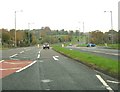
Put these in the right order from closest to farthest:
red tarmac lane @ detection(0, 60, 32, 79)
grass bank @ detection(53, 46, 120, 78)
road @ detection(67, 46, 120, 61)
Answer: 1. grass bank @ detection(53, 46, 120, 78)
2. red tarmac lane @ detection(0, 60, 32, 79)
3. road @ detection(67, 46, 120, 61)

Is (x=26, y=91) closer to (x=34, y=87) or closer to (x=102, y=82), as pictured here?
(x=34, y=87)

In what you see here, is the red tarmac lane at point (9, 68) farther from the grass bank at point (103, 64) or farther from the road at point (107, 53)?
the road at point (107, 53)

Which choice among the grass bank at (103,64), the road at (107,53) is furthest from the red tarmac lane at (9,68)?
the road at (107,53)

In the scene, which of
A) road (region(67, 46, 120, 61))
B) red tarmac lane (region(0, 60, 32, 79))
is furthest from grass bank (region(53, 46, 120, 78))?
red tarmac lane (region(0, 60, 32, 79))

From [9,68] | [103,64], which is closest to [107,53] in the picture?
[103,64]

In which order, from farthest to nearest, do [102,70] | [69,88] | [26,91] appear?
[102,70]
[69,88]
[26,91]

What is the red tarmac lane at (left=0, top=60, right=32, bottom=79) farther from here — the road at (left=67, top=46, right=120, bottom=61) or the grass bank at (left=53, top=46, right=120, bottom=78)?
the road at (left=67, top=46, right=120, bottom=61)

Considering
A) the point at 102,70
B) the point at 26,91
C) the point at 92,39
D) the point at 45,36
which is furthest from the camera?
the point at 45,36

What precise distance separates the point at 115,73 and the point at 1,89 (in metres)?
6.10

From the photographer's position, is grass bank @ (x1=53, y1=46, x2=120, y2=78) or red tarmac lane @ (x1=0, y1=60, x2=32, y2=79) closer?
grass bank @ (x1=53, y1=46, x2=120, y2=78)

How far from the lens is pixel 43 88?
11328mm

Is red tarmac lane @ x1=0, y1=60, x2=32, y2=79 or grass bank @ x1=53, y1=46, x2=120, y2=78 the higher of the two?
grass bank @ x1=53, y1=46, x2=120, y2=78

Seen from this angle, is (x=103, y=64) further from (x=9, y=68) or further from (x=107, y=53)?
(x=107, y=53)

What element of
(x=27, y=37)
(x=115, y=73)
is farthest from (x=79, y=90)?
(x=27, y=37)
